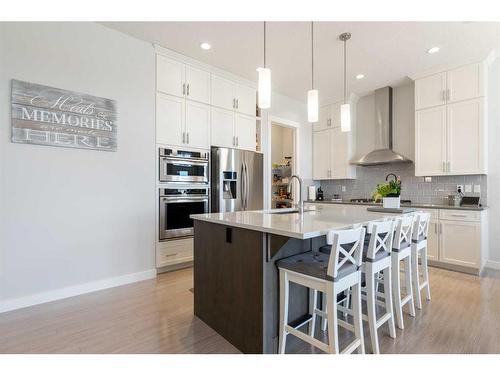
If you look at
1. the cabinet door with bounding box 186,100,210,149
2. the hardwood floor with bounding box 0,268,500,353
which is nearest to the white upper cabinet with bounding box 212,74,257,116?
the cabinet door with bounding box 186,100,210,149

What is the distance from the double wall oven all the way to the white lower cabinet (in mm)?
412

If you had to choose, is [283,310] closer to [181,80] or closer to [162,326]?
[162,326]

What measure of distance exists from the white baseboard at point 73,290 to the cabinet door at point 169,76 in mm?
2361

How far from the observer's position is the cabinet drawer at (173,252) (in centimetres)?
342

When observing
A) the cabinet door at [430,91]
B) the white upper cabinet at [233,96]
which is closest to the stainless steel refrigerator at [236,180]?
the white upper cabinet at [233,96]

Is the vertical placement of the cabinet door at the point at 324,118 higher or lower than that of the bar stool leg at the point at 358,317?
higher

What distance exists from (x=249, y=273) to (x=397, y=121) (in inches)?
174

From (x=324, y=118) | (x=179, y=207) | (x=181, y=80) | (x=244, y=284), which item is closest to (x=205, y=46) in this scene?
(x=181, y=80)

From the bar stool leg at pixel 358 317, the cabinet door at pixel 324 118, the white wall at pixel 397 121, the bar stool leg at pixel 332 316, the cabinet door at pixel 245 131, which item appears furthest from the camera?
the cabinet door at pixel 324 118

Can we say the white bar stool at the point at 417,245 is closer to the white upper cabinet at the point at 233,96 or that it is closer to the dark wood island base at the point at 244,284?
the dark wood island base at the point at 244,284

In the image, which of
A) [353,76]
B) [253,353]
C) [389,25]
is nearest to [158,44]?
[389,25]

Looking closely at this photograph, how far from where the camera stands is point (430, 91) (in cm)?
397

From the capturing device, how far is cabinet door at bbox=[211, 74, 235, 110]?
3.98 metres

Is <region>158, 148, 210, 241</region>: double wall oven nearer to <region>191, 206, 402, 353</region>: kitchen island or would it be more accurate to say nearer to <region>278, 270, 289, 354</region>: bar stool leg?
<region>191, 206, 402, 353</region>: kitchen island
